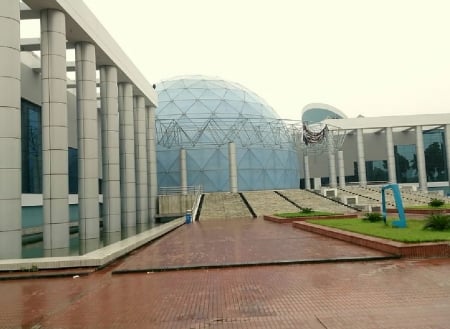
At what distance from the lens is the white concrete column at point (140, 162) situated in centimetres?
3397

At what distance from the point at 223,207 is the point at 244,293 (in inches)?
1059

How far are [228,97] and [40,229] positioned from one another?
29767 millimetres

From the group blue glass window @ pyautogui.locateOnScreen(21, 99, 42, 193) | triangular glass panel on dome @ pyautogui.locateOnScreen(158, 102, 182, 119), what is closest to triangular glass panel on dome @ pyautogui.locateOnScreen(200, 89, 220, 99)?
triangular glass panel on dome @ pyautogui.locateOnScreen(158, 102, 182, 119)

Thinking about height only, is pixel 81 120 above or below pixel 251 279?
above

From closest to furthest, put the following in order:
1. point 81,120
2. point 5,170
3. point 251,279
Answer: point 251,279, point 5,170, point 81,120

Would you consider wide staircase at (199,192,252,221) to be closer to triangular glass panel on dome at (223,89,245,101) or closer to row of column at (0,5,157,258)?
row of column at (0,5,157,258)

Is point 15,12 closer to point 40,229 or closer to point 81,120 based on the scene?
point 81,120

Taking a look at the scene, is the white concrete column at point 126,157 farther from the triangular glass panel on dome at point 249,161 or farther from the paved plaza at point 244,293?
the triangular glass panel on dome at point 249,161

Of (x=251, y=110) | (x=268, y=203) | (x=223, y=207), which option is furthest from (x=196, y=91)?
(x=223, y=207)

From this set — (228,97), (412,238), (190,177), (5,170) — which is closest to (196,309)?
(412,238)

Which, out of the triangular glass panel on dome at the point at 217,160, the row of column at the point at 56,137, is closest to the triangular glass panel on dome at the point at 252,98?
the triangular glass panel on dome at the point at 217,160

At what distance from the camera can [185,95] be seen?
51.5 metres

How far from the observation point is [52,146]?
58.5 feet

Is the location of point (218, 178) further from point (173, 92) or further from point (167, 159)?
point (173, 92)
